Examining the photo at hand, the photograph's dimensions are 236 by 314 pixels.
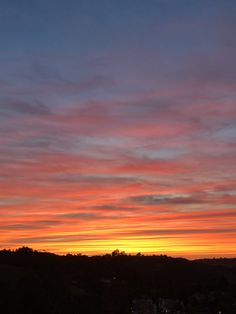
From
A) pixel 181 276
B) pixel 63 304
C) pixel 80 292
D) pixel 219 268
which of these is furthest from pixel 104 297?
pixel 219 268

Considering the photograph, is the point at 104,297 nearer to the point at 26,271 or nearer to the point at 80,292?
the point at 80,292

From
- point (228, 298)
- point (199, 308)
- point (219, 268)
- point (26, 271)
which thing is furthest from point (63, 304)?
point (219, 268)

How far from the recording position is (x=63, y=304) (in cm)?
5706

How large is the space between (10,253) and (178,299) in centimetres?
2843

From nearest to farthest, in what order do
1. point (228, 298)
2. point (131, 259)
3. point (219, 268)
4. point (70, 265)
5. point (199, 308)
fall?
1. point (70, 265)
2. point (199, 308)
3. point (228, 298)
4. point (131, 259)
5. point (219, 268)

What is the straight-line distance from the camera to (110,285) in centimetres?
7281

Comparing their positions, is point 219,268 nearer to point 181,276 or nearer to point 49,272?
point 181,276

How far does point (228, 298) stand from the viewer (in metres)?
88.9

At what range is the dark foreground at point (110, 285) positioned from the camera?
179 ft

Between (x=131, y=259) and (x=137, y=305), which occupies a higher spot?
(x=131, y=259)

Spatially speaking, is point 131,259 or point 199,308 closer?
point 199,308

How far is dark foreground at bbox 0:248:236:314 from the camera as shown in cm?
5462

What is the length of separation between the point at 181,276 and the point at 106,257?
16239 millimetres

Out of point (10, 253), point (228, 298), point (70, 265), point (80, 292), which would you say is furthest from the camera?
point (228, 298)
